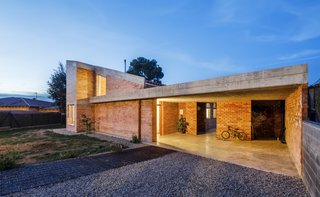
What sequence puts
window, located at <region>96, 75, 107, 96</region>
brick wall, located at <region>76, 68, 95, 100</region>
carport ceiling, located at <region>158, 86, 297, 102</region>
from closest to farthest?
carport ceiling, located at <region>158, 86, 297, 102</region>
brick wall, located at <region>76, 68, 95, 100</region>
window, located at <region>96, 75, 107, 96</region>

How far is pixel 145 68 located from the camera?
28.8 metres

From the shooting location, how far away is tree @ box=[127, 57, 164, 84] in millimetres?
28844

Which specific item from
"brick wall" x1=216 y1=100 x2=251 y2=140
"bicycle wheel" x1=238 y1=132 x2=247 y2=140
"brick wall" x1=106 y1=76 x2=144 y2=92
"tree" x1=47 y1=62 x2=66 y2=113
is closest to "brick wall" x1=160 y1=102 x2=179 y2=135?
"brick wall" x1=106 y1=76 x2=144 y2=92

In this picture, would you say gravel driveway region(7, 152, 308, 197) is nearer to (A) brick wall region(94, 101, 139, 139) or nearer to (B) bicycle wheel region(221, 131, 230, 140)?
(A) brick wall region(94, 101, 139, 139)

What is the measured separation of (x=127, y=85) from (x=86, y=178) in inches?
312

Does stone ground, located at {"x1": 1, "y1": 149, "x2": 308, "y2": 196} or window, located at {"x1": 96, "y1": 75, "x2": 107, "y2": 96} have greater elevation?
window, located at {"x1": 96, "y1": 75, "x2": 107, "y2": 96}

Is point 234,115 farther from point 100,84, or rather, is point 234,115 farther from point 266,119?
point 100,84

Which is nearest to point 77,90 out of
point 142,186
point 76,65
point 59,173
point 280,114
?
Result: point 76,65

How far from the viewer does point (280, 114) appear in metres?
10.2

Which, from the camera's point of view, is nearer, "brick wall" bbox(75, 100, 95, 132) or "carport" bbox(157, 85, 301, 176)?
"carport" bbox(157, 85, 301, 176)

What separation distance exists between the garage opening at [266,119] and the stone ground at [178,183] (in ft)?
22.2

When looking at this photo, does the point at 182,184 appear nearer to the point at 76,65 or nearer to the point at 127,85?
the point at 127,85

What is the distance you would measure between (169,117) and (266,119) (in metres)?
6.34

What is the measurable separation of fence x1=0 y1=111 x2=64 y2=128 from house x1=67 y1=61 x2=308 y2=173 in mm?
7005
